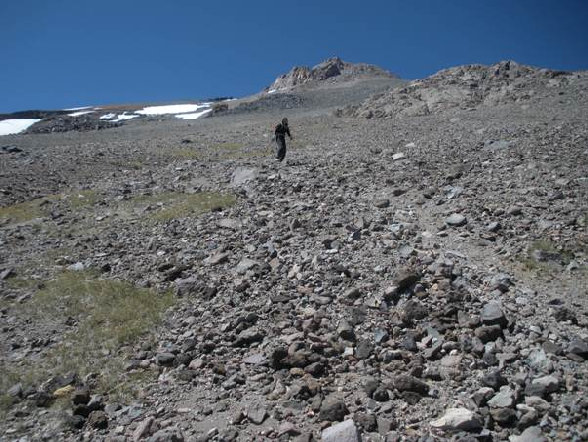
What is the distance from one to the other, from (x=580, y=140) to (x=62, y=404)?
17069 mm

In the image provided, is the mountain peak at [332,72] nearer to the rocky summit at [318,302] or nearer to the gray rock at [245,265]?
the rocky summit at [318,302]

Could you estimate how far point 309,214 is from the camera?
A: 13445mm

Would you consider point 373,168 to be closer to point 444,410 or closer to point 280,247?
point 280,247

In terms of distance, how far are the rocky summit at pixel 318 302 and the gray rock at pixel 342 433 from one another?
0.11ft

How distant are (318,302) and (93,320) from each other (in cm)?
517

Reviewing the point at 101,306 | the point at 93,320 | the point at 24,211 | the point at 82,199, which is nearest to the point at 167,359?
the point at 93,320

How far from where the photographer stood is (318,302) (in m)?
8.91

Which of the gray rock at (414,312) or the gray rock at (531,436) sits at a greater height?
the gray rock at (414,312)

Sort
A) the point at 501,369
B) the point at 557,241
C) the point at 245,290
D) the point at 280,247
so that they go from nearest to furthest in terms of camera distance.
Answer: the point at 501,369 → the point at 557,241 → the point at 245,290 → the point at 280,247

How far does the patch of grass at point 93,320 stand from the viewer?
828 centimetres

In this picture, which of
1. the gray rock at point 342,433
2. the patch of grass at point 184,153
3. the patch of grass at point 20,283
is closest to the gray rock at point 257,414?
the gray rock at point 342,433

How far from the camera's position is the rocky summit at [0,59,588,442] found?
6.21m

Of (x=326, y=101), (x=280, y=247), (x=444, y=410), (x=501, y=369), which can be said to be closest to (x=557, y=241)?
(x=501, y=369)

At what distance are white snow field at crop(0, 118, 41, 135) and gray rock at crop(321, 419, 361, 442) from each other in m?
86.4
